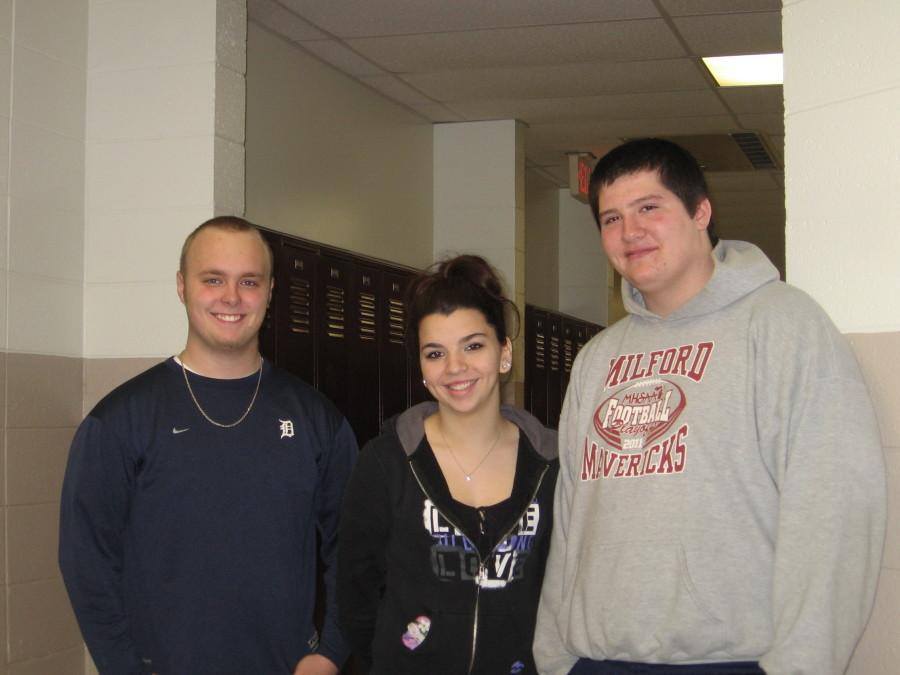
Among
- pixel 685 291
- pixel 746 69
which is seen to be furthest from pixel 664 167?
pixel 746 69

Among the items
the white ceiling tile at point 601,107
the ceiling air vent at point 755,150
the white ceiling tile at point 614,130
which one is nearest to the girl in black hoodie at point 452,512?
the white ceiling tile at point 601,107

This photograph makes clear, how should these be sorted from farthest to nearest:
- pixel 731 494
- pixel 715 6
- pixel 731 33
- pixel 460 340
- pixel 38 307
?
pixel 731 33 → pixel 715 6 → pixel 38 307 → pixel 460 340 → pixel 731 494

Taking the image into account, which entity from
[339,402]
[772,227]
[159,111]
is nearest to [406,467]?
[159,111]

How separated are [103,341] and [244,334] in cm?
148

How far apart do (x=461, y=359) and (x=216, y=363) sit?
56 cm

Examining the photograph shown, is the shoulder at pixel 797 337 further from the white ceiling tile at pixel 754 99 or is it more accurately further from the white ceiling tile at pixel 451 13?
the white ceiling tile at pixel 754 99

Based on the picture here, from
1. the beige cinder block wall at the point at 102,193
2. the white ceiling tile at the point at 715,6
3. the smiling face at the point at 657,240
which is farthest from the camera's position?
the white ceiling tile at the point at 715,6

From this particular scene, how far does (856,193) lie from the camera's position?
1950 mm

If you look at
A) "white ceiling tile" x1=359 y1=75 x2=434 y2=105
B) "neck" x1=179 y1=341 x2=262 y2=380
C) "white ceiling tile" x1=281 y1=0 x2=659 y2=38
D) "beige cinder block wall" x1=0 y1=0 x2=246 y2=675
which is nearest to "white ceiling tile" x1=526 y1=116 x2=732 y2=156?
"white ceiling tile" x1=359 y1=75 x2=434 y2=105

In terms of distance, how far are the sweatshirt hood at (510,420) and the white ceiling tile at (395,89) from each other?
135 inches

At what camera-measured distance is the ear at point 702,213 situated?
1.86 metres

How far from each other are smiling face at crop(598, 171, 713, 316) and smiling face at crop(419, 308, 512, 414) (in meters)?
0.37

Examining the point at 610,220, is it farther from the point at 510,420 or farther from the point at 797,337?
the point at 510,420

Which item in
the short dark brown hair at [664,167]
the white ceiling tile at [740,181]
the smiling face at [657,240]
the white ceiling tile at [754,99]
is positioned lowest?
the smiling face at [657,240]
